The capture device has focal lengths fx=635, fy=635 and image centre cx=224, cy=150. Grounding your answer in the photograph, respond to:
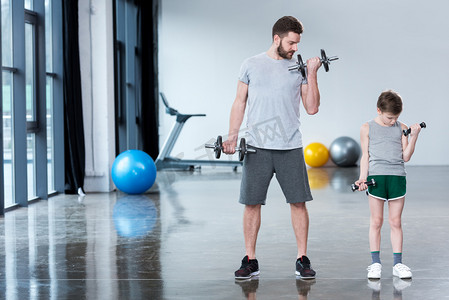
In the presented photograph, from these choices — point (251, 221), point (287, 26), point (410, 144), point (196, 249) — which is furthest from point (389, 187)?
point (196, 249)

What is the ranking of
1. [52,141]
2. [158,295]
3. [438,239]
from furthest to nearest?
[52,141] → [438,239] → [158,295]

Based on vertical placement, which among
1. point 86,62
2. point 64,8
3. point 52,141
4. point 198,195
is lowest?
point 198,195

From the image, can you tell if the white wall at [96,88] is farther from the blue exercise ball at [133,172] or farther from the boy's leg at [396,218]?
the boy's leg at [396,218]

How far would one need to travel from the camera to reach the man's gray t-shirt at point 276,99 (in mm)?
3119

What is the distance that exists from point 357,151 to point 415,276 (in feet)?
24.0

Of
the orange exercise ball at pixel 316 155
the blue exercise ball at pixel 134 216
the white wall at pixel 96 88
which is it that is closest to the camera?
the blue exercise ball at pixel 134 216

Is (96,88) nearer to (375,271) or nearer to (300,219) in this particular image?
(300,219)

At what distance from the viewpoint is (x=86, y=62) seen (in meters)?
7.34

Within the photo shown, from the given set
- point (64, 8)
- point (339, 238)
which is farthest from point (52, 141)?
point (339, 238)

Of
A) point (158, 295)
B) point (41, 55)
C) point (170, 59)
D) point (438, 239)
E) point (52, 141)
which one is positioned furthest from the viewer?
point (170, 59)

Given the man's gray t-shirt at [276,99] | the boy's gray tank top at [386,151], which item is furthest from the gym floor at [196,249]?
the man's gray t-shirt at [276,99]

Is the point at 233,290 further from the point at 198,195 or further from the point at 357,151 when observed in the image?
the point at 357,151

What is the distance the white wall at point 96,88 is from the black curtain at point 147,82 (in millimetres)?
2917

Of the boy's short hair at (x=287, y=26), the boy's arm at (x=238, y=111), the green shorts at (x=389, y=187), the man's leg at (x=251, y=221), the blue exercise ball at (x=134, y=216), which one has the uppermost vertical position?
the boy's short hair at (x=287, y=26)
